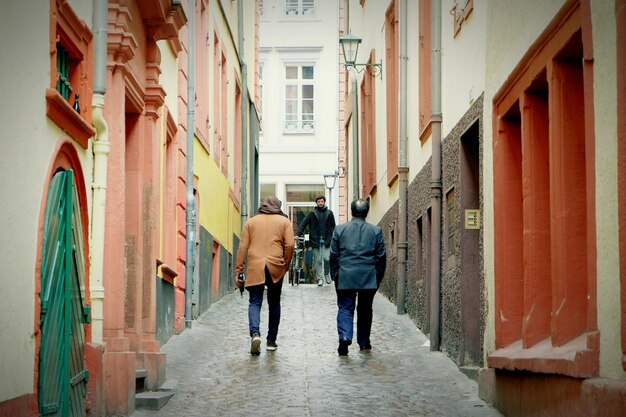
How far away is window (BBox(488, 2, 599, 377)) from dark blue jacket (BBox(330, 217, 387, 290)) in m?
4.22

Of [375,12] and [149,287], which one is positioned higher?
[375,12]

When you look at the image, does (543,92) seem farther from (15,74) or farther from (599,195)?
(15,74)

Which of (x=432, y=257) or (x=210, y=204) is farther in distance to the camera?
(x=210, y=204)

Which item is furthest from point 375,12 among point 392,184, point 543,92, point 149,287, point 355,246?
point 543,92

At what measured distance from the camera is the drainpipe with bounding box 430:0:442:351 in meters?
14.6

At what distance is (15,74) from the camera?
7.04 meters

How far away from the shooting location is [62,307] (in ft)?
27.9

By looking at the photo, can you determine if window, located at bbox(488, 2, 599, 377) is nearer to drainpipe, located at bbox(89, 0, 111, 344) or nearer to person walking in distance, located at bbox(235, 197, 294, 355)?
drainpipe, located at bbox(89, 0, 111, 344)

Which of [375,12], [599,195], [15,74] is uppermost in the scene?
[375,12]

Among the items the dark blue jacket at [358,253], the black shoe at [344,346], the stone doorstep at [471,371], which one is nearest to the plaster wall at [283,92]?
the dark blue jacket at [358,253]

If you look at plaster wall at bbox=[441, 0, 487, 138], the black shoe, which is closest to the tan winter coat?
the black shoe

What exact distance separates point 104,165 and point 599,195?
4191 mm

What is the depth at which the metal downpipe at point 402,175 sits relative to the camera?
18.9m

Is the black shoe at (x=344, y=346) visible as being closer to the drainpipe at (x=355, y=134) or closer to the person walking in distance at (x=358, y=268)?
the person walking in distance at (x=358, y=268)
